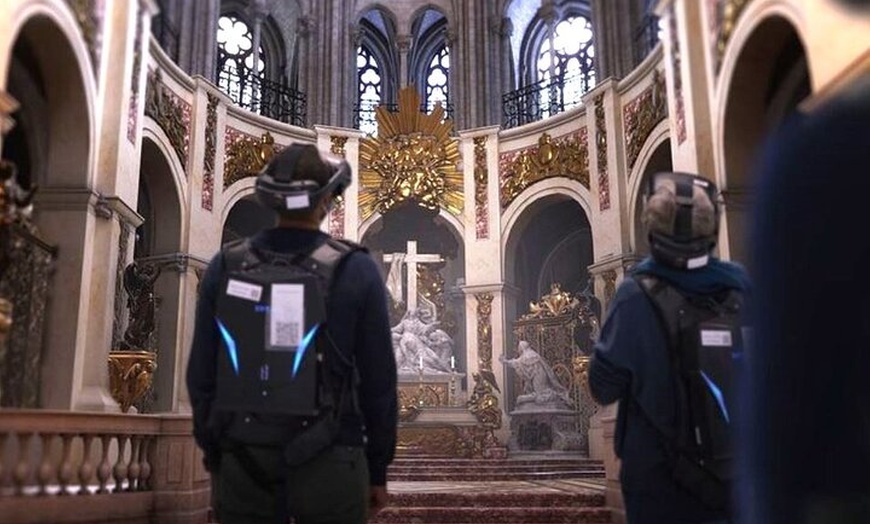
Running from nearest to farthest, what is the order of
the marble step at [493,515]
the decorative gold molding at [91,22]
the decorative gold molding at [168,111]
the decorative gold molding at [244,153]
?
the marble step at [493,515]
the decorative gold molding at [91,22]
the decorative gold molding at [168,111]
the decorative gold molding at [244,153]

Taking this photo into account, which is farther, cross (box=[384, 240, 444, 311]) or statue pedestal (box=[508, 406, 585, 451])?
cross (box=[384, 240, 444, 311])

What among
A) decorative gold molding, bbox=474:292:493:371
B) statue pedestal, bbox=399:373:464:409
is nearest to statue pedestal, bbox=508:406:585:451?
statue pedestal, bbox=399:373:464:409

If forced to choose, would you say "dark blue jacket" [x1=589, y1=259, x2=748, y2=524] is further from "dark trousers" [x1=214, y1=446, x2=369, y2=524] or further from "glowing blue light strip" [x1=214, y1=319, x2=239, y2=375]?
"glowing blue light strip" [x1=214, y1=319, x2=239, y2=375]

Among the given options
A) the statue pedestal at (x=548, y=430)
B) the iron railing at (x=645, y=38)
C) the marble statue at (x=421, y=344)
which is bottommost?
the statue pedestal at (x=548, y=430)

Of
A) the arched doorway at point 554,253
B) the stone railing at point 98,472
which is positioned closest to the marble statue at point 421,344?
the arched doorway at point 554,253

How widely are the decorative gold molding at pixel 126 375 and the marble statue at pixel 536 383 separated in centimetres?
648

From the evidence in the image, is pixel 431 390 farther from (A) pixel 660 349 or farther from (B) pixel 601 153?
(A) pixel 660 349

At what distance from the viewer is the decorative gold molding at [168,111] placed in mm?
11188

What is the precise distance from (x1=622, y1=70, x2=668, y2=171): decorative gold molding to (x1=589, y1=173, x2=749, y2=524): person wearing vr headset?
932cm

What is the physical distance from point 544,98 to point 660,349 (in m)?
15.4

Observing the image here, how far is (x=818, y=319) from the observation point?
1.77 feet

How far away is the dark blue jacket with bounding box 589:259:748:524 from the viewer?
2184 mm

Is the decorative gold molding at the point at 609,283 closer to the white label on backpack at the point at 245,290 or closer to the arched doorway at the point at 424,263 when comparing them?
the arched doorway at the point at 424,263

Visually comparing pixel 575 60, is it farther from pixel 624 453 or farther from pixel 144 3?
pixel 624 453
